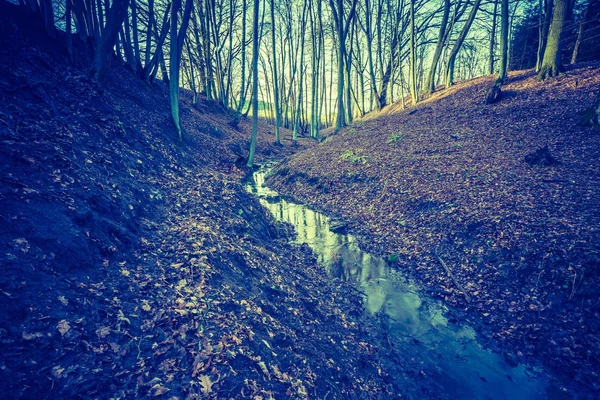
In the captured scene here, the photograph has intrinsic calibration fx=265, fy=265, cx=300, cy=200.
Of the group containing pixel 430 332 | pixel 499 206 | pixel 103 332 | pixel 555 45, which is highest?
pixel 555 45

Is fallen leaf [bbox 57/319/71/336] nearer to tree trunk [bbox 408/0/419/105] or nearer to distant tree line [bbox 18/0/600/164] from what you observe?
distant tree line [bbox 18/0/600/164]

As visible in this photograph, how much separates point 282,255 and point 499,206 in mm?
6439

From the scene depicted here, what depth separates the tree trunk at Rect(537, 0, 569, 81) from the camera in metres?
12.4

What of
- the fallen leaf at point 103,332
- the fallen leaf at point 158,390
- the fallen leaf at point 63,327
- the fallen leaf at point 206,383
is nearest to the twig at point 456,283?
the fallen leaf at point 206,383

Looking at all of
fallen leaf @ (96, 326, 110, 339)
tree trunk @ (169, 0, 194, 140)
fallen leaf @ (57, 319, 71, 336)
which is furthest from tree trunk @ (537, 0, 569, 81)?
fallen leaf @ (57, 319, 71, 336)

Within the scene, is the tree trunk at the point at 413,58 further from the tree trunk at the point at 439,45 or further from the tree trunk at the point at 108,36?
the tree trunk at the point at 108,36

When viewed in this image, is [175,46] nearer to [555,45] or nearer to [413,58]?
[413,58]

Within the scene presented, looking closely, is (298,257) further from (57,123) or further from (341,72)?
(341,72)

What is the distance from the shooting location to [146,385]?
2826 mm

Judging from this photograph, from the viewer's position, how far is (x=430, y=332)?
5539 mm

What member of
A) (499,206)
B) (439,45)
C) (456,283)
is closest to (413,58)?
(439,45)

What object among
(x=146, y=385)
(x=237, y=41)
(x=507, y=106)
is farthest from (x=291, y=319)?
(x=237, y=41)

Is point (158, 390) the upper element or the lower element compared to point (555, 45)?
lower

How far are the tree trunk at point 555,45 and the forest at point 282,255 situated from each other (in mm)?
118
